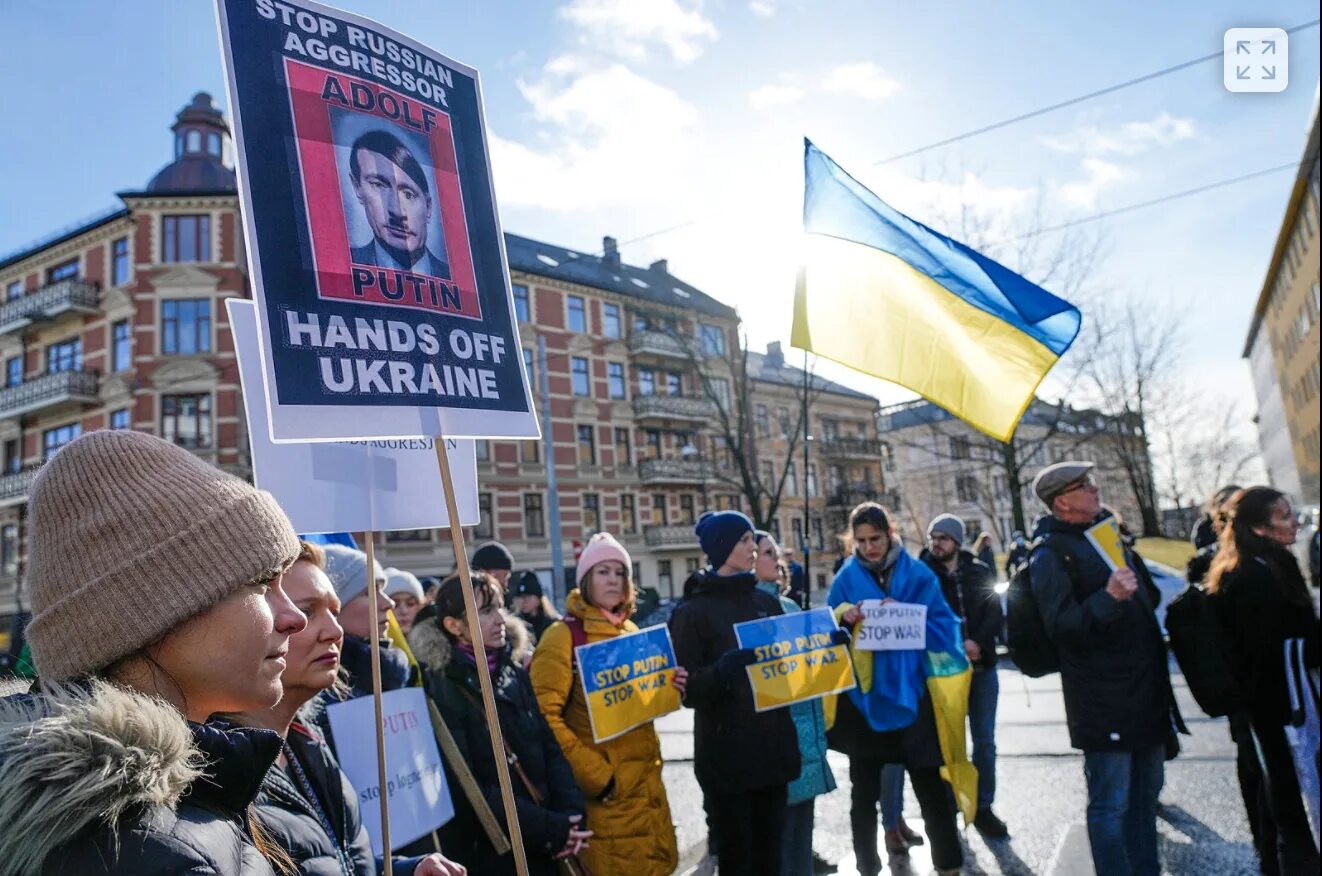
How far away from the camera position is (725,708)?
12.3 feet

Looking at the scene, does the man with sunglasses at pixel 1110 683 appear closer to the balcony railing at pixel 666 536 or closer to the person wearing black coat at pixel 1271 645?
the person wearing black coat at pixel 1271 645

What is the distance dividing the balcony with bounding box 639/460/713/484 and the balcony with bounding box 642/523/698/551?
2.10 m

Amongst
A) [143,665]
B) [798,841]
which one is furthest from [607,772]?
[143,665]

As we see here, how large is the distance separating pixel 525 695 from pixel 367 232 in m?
2.13

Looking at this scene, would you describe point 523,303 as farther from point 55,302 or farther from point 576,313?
point 55,302

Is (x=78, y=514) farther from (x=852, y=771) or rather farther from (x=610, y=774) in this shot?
(x=852, y=771)

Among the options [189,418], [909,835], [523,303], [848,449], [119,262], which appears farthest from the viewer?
[848,449]

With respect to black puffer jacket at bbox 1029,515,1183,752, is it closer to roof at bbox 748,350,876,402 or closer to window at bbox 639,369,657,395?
window at bbox 639,369,657,395

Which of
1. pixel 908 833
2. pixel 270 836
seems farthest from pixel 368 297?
pixel 908 833

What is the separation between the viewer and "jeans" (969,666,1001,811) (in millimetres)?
5395

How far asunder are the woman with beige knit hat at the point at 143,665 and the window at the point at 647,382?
122ft

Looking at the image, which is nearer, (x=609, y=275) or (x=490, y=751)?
(x=490, y=751)

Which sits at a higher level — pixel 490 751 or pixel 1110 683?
→ pixel 490 751

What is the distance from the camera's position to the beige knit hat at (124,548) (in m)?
1.22
